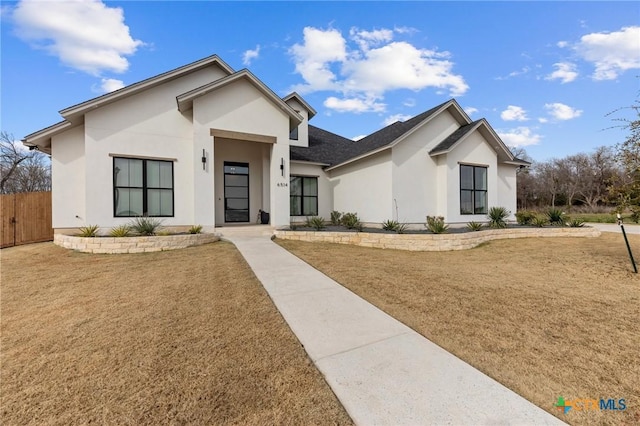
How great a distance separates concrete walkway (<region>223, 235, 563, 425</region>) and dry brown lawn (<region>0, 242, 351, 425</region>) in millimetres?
206

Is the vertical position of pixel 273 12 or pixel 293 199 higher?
pixel 273 12

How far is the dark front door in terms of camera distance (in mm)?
13562

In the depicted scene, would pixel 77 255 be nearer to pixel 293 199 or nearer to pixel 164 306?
pixel 164 306

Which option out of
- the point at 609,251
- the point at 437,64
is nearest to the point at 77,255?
the point at 609,251

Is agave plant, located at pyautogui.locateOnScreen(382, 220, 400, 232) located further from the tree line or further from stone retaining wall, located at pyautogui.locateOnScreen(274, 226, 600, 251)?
the tree line

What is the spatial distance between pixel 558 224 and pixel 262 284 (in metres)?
16.7

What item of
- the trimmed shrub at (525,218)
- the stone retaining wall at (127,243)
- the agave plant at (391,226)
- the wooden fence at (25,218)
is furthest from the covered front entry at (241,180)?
the trimmed shrub at (525,218)

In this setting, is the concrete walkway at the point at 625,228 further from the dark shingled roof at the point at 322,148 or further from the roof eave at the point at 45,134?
the roof eave at the point at 45,134

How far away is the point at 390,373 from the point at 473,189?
13730mm

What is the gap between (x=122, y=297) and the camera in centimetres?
481

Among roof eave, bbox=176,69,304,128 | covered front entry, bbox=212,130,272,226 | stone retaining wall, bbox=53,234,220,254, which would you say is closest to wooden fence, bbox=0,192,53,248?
stone retaining wall, bbox=53,234,220,254

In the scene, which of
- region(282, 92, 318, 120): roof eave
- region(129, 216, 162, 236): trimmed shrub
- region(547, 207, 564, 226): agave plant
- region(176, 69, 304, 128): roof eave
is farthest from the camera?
region(282, 92, 318, 120): roof eave

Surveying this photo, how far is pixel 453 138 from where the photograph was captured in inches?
525

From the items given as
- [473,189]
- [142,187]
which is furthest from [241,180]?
[473,189]
